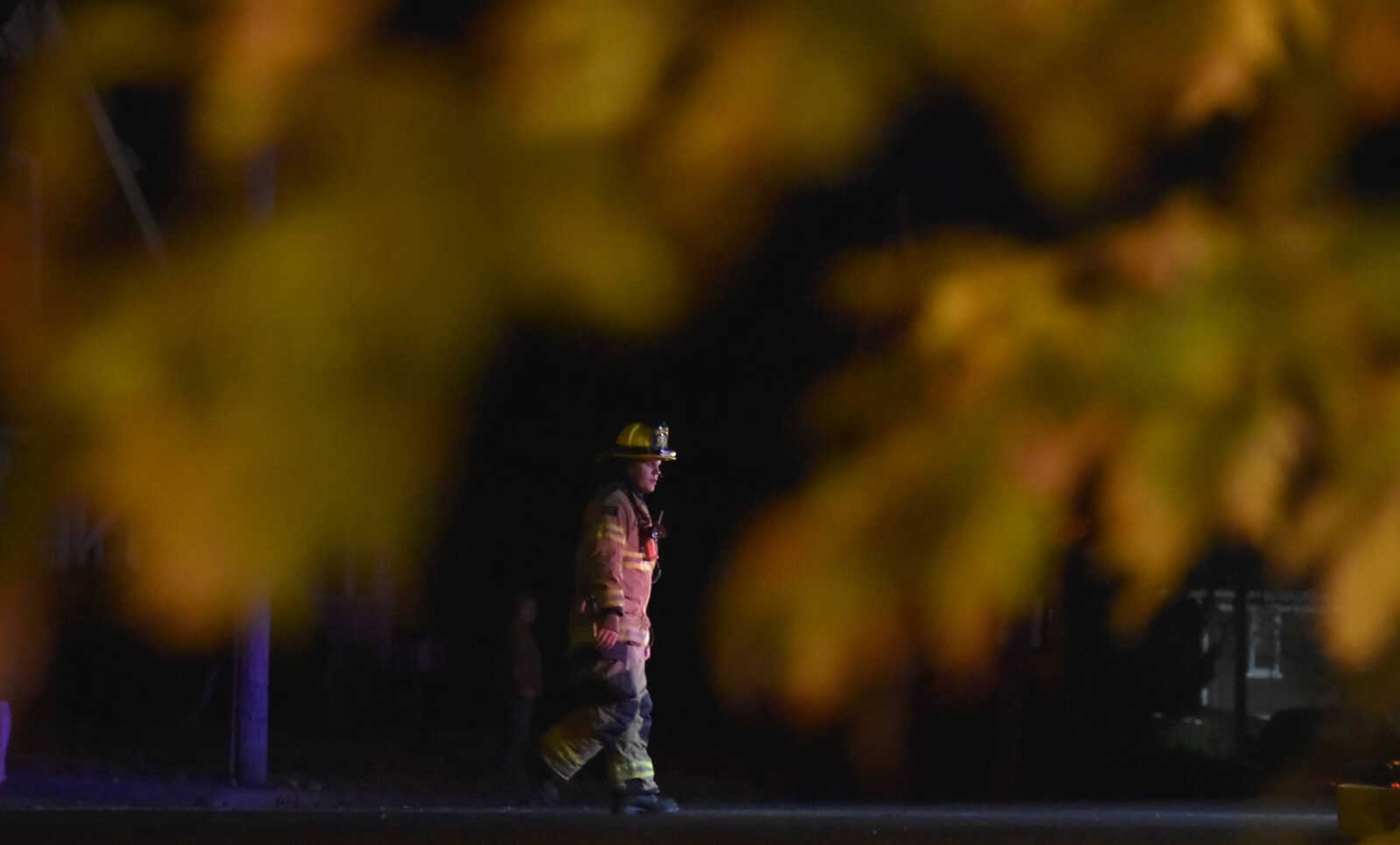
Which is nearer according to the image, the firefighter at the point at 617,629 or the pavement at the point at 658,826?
the pavement at the point at 658,826

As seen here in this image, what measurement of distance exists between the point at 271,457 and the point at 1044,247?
572 cm

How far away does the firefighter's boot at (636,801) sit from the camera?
974 cm

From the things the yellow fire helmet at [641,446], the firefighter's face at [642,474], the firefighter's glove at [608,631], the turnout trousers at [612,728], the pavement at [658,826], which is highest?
the yellow fire helmet at [641,446]

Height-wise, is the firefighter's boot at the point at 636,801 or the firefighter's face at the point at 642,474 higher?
the firefighter's face at the point at 642,474

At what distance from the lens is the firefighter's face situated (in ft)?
31.7

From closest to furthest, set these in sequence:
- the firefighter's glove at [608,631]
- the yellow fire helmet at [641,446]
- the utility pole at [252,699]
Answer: the firefighter's glove at [608,631]
the yellow fire helmet at [641,446]
the utility pole at [252,699]

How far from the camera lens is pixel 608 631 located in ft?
31.0

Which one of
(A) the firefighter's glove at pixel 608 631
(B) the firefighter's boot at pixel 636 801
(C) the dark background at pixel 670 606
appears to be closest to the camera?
(A) the firefighter's glove at pixel 608 631

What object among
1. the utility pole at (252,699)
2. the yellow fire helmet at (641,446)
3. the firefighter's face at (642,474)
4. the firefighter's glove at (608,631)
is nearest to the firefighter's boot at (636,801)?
the firefighter's glove at (608,631)

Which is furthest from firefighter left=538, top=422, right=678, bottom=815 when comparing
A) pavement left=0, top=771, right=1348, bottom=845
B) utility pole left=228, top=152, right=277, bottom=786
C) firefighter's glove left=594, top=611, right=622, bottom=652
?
utility pole left=228, top=152, right=277, bottom=786

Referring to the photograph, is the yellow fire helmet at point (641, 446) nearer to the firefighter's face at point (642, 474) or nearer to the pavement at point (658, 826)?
the firefighter's face at point (642, 474)

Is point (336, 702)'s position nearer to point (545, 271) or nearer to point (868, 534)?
point (868, 534)

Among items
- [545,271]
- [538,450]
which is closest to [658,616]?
[538,450]

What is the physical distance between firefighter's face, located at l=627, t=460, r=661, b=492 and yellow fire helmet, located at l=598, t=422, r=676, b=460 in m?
0.02
